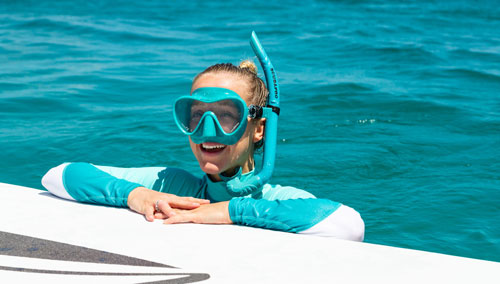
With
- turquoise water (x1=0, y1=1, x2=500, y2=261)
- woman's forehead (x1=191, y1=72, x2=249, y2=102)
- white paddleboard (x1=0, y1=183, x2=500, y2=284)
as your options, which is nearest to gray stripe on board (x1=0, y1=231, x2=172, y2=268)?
white paddleboard (x1=0, y1=183, x2=500, y2=284)

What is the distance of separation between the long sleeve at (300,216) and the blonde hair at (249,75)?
437 millimetres

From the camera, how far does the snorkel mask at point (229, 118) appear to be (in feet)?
8.33

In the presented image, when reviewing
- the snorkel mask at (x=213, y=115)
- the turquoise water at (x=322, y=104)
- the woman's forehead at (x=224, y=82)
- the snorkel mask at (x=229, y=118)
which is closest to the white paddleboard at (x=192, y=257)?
the snorkel mask at (x=229, y=118)

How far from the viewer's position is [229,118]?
2.58 meters

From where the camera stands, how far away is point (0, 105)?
636 centimetres

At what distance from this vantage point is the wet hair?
2646 millimetres

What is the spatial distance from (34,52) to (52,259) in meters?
7.27

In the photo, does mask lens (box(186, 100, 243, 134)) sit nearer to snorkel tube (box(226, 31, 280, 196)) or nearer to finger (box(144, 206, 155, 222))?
snorkel tube (box(226, 31, 280, 196))

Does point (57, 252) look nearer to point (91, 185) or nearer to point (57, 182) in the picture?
point (91, 185)

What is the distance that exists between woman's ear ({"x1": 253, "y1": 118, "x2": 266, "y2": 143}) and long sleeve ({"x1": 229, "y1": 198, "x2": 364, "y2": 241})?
322mm

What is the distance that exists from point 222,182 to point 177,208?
0.70ft

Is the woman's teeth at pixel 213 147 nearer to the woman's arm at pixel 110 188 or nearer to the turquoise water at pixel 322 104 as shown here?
the woman's arm at pixel 110 188

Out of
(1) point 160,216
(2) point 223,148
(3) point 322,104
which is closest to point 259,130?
(2) point 223,148

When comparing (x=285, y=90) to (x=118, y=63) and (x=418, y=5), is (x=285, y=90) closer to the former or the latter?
(x=118, y=63)
